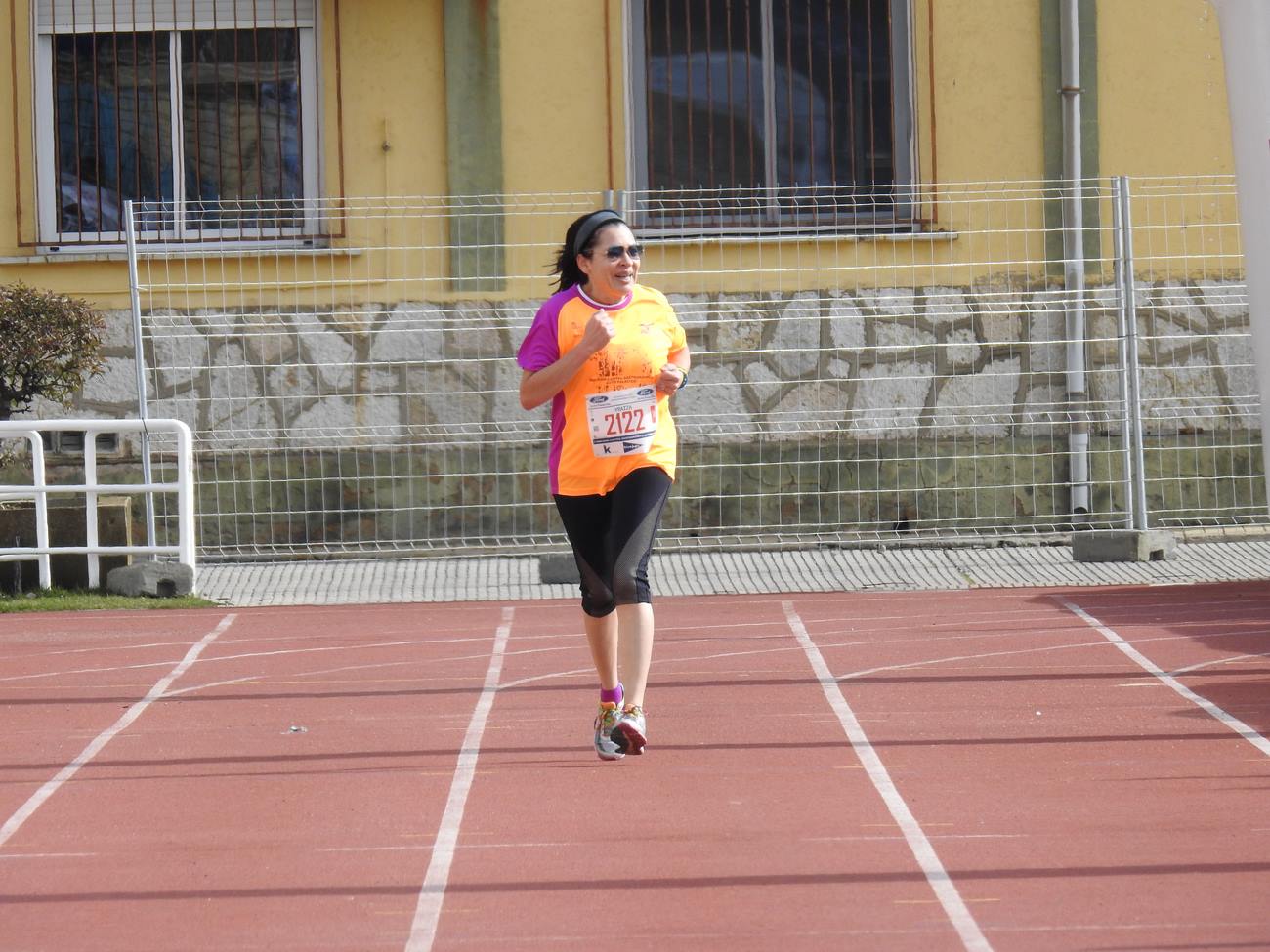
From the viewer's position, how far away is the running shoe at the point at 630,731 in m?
6.14

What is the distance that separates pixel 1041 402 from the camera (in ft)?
39.7

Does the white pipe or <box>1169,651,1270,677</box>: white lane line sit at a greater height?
the white pipe

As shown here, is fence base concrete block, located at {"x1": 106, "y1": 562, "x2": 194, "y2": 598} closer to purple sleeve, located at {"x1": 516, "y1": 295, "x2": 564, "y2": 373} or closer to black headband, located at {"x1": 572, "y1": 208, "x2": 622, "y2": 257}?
purple sleeve, located at {"x1": 516, "y1": 295, "x2": 564, "y2": 373}

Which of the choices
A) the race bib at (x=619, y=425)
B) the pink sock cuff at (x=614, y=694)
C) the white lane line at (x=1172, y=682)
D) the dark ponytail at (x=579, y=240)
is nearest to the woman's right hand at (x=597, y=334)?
the race bib at (x=619, y=425)

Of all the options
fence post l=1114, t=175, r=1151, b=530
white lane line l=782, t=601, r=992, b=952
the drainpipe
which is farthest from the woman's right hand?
the drainpipe

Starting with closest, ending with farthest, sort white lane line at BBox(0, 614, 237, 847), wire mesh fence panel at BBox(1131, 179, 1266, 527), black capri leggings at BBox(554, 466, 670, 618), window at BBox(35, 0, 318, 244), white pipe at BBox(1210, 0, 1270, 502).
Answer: white pipe at BBox(1210, 0, 1270, 502)
white lane line at BBox(0, 614, 237, 847)
black capri leggings at BBox(554, 466, 670, 618)
wire mesh fence panel at BBox(1131, 179, 1266, 527)
window at BBox(35, 0, 318, 244)

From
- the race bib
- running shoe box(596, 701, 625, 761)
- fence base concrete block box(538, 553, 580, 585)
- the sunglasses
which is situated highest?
the sunglasses

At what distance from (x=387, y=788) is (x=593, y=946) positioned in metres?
1.75

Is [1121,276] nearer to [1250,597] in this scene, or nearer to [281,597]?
[1250,597]

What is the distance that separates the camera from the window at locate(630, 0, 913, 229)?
12.6 metres

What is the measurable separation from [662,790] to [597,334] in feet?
4.89

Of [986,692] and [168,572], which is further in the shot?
[168,572]

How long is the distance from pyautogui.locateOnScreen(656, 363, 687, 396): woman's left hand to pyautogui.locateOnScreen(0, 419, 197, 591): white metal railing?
477 cm

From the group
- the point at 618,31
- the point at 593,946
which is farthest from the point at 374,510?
the point at 593,946
